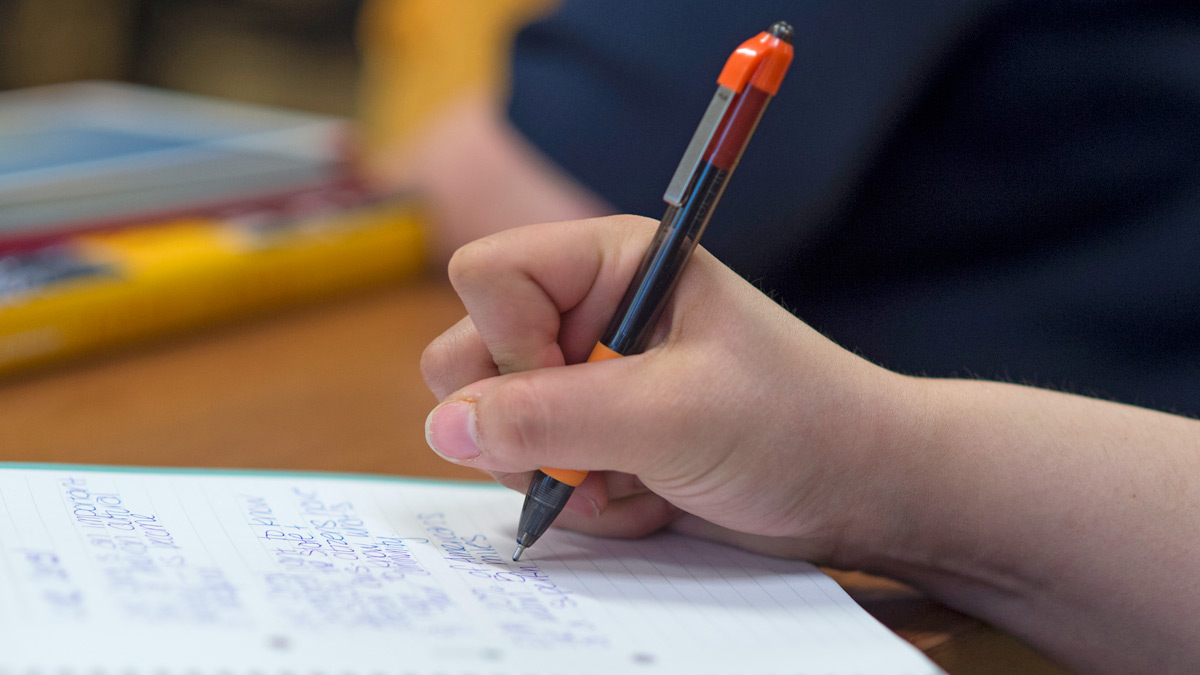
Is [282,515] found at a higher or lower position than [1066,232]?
lower

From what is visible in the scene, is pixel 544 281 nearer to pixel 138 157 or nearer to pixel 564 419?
pixel 564 419

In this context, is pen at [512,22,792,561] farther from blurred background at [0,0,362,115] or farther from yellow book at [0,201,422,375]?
blurred background at [0,0,362,115]

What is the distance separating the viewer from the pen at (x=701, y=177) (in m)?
0.31

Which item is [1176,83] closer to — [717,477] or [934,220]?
[934,220]

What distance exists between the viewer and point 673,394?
308 millimetres

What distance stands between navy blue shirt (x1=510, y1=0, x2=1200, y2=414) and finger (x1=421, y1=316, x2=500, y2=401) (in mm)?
146

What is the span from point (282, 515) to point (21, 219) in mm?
406

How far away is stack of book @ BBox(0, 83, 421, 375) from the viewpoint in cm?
58

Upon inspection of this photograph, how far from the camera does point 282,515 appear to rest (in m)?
0.36

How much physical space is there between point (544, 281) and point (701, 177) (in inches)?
2.5

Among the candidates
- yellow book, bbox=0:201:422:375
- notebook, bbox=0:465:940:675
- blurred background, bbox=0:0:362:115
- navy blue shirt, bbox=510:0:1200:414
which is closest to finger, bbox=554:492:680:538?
notebook, bbox=0:465:940:675

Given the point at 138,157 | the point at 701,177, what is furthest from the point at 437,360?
the point at 138,157

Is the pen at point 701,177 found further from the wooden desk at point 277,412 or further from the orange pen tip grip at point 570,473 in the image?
the wooden desk at point 277,412

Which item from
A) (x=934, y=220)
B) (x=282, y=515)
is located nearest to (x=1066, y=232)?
(x=934, y=220)
